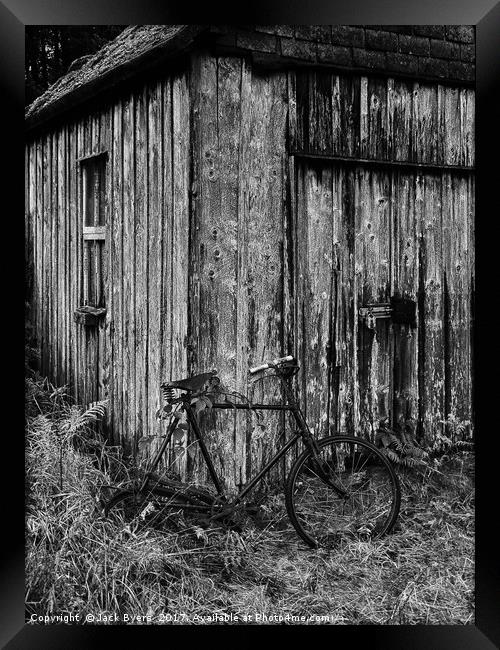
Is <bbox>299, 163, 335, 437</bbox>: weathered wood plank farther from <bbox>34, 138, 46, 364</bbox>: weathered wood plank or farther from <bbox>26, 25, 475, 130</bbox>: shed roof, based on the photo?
<bbox>34, 138, 46, 364</bbox>: weathered wood plank

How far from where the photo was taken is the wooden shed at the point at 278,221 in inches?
180

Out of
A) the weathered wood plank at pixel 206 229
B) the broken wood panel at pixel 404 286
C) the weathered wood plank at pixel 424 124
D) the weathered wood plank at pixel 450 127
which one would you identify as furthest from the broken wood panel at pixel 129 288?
the weathered wood plank at pixel 450 127

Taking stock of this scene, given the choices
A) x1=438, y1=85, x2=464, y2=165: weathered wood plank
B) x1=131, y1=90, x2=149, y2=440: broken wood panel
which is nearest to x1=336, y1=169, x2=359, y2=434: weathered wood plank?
x1=438, y1=85, x2=464, y2=165: weathered wood plank

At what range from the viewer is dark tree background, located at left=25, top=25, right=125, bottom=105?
3.97m

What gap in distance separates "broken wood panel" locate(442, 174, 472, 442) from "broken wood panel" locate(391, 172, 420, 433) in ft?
0.81

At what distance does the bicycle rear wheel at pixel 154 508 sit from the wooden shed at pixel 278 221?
19.6 inches

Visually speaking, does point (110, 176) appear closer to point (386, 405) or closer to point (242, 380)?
point (242, 380)

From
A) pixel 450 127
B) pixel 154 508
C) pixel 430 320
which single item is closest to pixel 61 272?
pixel 154 508

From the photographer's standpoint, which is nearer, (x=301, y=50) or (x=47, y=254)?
(x=301, y=50)

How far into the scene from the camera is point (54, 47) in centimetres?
434

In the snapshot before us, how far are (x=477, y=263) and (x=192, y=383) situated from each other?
1.94m

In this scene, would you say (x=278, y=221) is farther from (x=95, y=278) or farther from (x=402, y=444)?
(x=402, y=444)

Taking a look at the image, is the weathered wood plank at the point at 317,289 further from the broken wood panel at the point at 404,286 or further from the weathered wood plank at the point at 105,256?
the weathered wood plank at the point at 105,256
